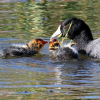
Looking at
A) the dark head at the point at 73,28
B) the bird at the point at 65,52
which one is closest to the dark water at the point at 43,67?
the bird at the point at 65,52

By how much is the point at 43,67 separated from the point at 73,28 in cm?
198

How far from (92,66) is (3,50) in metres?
2.02

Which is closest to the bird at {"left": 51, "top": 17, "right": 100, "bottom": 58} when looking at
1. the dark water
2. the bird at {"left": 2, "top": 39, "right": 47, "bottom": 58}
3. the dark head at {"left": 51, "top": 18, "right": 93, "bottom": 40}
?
the dark head at {"left": 51, "top": 18, "right": 93, "bottom": 40}

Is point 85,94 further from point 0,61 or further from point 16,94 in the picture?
point 0,61

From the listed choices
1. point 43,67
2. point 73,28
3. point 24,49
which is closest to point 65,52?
point 43,67

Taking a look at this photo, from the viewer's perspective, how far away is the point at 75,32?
9117 millimetres

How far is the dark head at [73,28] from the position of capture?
904 centimetres

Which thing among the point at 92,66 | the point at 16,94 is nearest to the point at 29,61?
the point at 92,66

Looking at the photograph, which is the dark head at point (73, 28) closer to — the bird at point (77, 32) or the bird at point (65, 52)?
the bird at point (77, 32)

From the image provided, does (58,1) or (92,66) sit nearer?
(92,66)

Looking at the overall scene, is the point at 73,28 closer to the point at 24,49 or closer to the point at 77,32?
the point at 77,32

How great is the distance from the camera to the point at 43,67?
290 inches

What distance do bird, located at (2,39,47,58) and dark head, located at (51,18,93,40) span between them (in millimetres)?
411

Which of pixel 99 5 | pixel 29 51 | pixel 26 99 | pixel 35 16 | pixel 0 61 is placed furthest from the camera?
pixel 99 5
